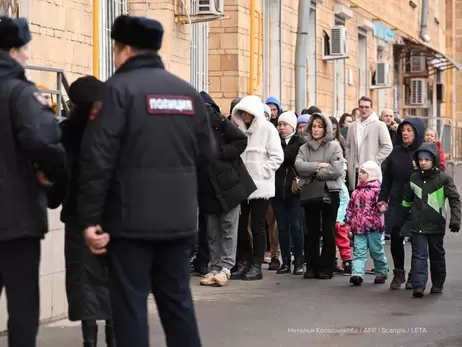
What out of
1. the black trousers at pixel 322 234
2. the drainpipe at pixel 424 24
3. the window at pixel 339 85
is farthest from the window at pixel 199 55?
the drainpipe at pixel 424 24

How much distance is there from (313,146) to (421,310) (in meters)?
2.67

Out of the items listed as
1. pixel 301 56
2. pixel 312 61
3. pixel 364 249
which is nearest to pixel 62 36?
pixel 364 249

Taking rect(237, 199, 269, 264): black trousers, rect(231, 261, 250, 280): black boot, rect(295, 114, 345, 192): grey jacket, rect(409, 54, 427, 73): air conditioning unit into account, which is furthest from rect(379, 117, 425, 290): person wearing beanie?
rect(409, 54, 427, 73): air conditioning unit

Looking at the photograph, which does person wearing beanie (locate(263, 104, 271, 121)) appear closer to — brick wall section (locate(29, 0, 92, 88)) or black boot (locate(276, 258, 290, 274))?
black boot (locate(276, 258, 290, 274))

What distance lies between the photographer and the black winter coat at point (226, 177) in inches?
448

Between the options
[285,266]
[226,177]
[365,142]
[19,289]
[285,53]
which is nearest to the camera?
[19,289]

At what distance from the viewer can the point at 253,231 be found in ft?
39.9

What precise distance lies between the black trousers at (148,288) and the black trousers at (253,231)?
607cm

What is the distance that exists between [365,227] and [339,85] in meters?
13.2

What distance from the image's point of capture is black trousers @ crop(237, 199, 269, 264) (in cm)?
1214

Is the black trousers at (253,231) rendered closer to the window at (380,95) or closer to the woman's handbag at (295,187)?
the woman's handbag at (295,187)

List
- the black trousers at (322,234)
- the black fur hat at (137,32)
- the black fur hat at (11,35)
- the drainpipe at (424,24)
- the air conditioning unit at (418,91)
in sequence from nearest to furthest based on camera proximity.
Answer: the black fur hat at (137,32)
the black fur hat at (11,35)
the black trousers at (322,234)
the drainpipe at (424,24)
the air conditioning unit at (418,91)

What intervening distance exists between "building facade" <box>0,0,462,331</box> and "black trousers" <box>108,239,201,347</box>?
109 inches

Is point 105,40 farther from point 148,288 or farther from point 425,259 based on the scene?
point 148,288
